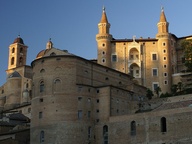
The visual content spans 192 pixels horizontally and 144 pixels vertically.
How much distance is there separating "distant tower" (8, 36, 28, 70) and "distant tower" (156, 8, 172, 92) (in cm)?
3472

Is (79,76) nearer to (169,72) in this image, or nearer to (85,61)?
(85,61)

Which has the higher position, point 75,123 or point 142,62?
point 142,62

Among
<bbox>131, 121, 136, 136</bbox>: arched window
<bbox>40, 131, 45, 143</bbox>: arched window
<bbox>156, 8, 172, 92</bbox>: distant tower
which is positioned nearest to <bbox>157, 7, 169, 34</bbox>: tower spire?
<bbox>156, 8, 172, 92</bbox>: distant tower

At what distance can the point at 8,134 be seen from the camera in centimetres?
5722

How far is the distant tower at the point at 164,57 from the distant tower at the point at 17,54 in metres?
34.7

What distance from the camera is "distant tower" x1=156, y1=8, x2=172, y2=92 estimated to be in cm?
7481

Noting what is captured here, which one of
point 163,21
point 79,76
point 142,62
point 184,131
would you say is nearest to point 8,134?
point 79,76

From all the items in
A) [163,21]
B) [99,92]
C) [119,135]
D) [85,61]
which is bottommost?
[119,135]

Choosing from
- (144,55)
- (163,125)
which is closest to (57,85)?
(163,125)

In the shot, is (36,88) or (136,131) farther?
(36,88)

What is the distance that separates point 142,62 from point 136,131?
29.4m

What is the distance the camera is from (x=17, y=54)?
316 feet

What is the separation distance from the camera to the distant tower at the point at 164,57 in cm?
7481

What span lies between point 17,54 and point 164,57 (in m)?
36.4
